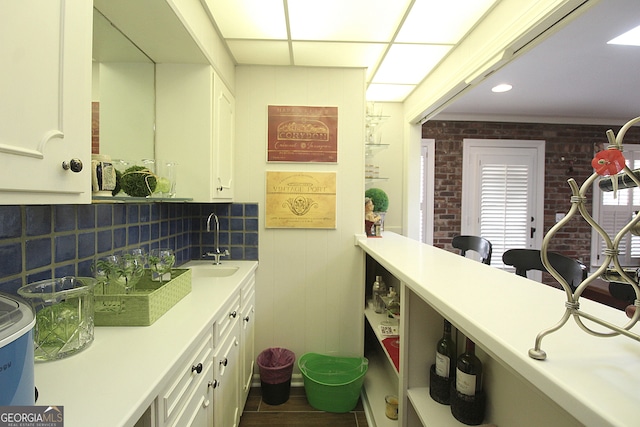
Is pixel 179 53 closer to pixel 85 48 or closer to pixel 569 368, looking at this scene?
pixel 85 48

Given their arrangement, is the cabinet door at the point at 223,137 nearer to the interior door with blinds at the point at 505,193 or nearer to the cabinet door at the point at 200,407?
the cabinet door at the point at 200,407

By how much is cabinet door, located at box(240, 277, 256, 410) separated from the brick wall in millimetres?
2584

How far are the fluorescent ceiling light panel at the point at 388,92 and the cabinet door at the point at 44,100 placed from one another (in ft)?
7.11

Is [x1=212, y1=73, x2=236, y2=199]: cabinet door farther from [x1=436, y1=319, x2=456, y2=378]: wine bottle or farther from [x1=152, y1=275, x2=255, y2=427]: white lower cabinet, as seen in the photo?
[x1=436, y1=319, x2=456, y2=378]: wine bottle

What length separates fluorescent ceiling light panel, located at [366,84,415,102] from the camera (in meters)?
2.52

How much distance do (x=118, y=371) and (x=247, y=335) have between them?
123cm

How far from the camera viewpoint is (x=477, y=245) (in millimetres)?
2455

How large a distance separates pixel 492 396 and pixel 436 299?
0.49m

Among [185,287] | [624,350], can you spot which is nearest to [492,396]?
[624,350]

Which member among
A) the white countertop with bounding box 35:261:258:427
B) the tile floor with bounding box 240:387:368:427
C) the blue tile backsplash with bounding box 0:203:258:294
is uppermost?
the blue tile backsplash with bounding box 0:203:258:294

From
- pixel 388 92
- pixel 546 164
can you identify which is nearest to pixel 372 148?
pixel 388 92

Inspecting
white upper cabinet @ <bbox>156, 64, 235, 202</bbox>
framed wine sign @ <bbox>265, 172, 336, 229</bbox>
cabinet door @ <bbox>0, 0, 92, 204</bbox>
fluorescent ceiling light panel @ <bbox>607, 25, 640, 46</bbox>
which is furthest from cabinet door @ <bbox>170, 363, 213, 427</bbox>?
fluorescent ceiling light panel @ <bbox>607, 25, 640, 46</bbox>

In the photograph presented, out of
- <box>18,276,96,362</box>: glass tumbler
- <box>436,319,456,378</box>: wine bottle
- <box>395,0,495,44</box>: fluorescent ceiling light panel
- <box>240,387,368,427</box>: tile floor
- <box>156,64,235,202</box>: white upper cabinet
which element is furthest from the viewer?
<box>240,387,368,427</box>: tile floor

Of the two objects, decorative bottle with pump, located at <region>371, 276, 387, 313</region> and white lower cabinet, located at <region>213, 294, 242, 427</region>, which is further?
decorative bottle with pump, located at <region>371, 276, 387, 313</region>
